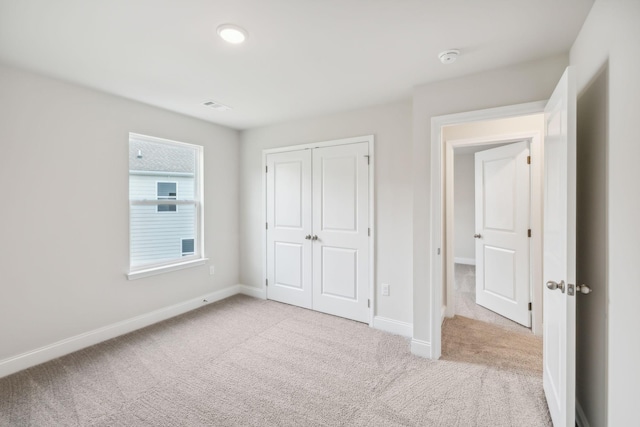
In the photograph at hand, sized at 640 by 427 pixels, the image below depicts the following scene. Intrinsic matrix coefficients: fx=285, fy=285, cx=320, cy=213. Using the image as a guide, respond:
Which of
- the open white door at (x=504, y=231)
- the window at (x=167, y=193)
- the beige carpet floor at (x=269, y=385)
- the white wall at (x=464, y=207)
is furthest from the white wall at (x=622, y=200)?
the white wall at (x=464, y=207)

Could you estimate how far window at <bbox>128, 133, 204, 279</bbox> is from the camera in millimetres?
3143

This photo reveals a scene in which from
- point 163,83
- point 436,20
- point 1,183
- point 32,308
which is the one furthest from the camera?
point 163,83

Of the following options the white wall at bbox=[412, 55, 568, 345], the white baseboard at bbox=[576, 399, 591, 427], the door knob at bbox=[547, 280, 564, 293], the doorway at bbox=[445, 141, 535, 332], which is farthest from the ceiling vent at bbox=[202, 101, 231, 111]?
the white baseboard at bbox=[576, 399, 591, 427]

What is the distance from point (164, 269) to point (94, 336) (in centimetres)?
86

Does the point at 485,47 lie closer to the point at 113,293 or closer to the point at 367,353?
the point at 367,353

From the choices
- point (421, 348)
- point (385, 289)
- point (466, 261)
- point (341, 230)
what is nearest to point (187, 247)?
point (341, 230)

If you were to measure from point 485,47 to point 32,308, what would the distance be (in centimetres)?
404

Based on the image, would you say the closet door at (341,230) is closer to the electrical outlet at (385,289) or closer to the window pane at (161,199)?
the electrical outlet at (385,289)

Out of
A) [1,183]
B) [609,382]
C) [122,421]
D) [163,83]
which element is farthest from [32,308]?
[609,382]

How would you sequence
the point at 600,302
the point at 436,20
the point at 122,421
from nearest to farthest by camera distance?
the point at 600,302, the point at 436,20, the point at 122,421

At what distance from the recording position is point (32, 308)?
2.37 m

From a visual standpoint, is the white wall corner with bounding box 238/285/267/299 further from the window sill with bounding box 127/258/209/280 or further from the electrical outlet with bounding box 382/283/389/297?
the electrical outlet with bounding box 382/283/389/297

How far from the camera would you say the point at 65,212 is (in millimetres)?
2553

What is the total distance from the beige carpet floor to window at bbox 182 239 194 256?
3.31 feet
